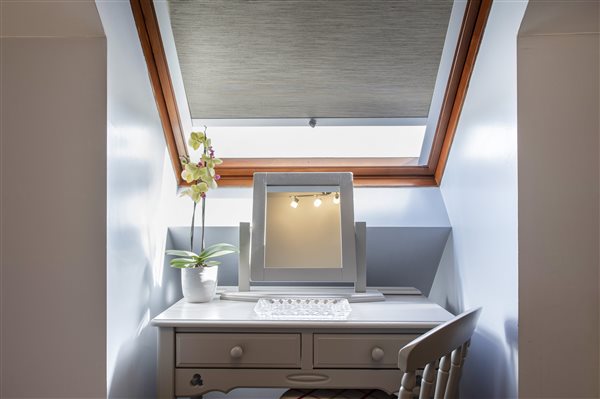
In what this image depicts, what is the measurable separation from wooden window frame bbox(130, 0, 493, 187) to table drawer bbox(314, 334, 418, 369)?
29.4 inches

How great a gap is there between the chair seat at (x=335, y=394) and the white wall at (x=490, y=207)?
332mm

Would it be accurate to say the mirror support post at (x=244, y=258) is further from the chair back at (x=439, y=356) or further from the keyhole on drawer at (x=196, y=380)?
the chair back at (x=439, y=356)

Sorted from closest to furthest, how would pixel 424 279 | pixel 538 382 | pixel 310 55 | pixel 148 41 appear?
pixel 538 382, pixel 148 41, pixel 310 55, pixel 424 279

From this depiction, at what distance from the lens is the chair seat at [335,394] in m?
1.44

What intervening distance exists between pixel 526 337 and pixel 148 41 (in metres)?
1.50

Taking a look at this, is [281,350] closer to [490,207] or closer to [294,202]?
[294,202]

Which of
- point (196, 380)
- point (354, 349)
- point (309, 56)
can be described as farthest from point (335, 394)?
point (309, 56)

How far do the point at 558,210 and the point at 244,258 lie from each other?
1.08 metres

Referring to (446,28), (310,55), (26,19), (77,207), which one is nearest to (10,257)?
(77,207)

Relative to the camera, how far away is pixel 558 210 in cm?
126

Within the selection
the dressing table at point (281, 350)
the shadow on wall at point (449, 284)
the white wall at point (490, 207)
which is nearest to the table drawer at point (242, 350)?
the dressing table at point (281, 350)

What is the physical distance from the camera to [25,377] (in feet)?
4.29

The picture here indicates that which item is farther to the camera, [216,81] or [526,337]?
[216,81]

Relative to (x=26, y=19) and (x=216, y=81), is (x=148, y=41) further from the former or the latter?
(x=26, y=19)
